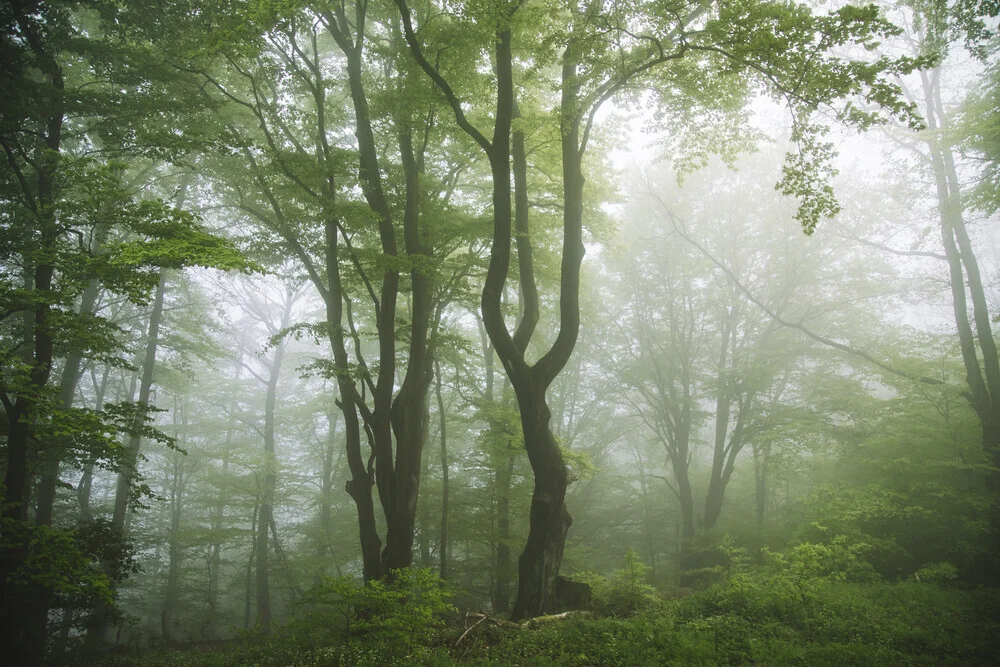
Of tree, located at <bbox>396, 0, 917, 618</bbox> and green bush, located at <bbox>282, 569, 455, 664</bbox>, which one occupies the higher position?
tree, located at <bbox>396, 0, 917, 618</bbox>

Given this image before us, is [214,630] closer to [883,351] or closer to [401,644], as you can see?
[401,644]

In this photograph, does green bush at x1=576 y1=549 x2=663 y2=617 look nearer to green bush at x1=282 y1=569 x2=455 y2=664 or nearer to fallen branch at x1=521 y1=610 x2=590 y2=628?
fallen branch at x1=521 y1=610 x2=590 y2=628

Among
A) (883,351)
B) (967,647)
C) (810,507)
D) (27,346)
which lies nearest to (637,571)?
(967,647)

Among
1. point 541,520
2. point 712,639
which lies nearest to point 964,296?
point 712,639

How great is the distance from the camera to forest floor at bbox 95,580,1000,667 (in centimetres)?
458

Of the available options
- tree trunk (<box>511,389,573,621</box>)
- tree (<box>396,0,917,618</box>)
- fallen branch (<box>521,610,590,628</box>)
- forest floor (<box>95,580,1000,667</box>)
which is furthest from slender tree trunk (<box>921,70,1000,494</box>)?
fallen branch (<box>521,610,590,628</box>)

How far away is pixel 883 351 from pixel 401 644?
13.7 meters

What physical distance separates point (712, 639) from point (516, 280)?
742cm

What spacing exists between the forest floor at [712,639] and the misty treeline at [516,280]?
0.27ft

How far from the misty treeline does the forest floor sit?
3.2 inches

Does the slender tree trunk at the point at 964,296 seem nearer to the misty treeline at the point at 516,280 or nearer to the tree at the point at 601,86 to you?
the misty treeline at the point at 516,280

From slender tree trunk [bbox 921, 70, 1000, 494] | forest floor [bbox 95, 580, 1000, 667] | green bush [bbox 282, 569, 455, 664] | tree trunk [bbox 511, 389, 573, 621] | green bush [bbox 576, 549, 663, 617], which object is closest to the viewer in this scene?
green bush [bbox 282, 569, 455, 664]

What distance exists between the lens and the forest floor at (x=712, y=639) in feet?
15.0

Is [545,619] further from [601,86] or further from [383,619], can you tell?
[601,86]
